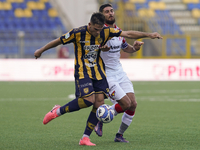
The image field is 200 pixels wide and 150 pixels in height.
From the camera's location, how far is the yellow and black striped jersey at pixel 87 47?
482 cm

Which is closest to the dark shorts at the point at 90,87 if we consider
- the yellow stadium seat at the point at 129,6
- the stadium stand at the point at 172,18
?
the stadium stand at the point at 172,18

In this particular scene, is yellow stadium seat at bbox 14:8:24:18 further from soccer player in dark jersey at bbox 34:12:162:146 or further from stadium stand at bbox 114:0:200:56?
soccer player in dark jersey at bbox 34:12:162:146

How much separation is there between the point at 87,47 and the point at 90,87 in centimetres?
49

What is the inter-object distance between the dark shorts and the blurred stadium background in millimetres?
12824

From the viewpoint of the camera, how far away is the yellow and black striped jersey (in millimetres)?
4824

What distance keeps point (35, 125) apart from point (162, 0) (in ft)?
73.4

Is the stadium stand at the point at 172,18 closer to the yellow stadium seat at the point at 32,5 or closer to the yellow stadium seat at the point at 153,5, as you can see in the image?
the yellow stadium seat at the point at 153,5

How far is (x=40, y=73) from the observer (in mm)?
16844

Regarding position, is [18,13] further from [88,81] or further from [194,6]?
[88,81]

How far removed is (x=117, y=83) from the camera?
544cm

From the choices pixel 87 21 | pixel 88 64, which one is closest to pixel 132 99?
pixel 88 64

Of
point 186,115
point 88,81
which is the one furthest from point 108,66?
point 186,115

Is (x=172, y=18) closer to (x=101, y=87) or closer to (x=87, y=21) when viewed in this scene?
(x=87, y=21)

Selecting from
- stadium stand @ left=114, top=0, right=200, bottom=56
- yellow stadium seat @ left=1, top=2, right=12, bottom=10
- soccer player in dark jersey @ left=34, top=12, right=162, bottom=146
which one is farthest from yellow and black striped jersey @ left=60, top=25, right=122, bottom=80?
yellow stadium seat @ left=1, top=2, right=12, bottom=10
